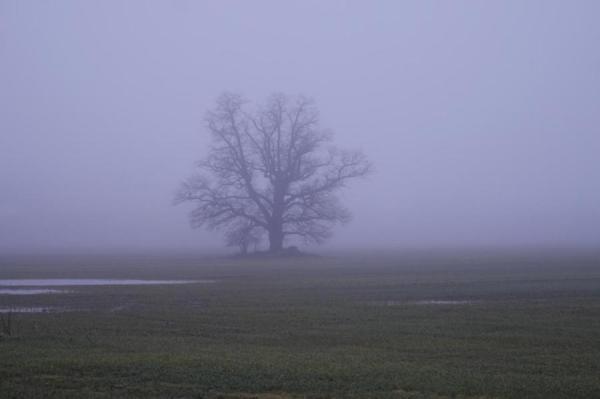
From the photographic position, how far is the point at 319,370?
41.4 ft

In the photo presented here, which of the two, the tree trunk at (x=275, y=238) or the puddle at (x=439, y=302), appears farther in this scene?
the tree trunk at (x=275, y=238)

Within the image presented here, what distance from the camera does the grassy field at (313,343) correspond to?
1153 cm

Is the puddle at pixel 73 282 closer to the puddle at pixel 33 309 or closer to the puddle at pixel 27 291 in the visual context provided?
the puddle at pixel 27 291

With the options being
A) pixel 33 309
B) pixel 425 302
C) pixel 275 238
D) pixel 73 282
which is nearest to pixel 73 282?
pixel 73 282

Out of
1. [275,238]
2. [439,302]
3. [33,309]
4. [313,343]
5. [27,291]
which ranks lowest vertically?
[313,343]

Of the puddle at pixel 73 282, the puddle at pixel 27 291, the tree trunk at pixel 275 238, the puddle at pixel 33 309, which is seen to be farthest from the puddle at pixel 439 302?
the tree trunk at pixel 275 238

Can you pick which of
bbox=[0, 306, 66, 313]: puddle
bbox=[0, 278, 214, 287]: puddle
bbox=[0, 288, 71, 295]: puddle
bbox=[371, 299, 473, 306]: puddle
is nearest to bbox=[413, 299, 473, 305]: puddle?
bbox=[371, 299, 473, 306]: puddle

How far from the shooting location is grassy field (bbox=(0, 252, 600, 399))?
11531 millimetres

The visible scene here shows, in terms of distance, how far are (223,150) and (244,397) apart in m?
57.4

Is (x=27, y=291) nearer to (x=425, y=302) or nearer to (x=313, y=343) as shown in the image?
(x=425, y=302)

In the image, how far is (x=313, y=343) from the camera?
16.0 meters

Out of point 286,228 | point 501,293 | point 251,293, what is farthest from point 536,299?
point 286,228

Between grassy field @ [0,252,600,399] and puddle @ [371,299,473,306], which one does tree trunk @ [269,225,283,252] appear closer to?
grassy field @ [0,252,600,399]

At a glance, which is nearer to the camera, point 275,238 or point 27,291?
point 27,291
